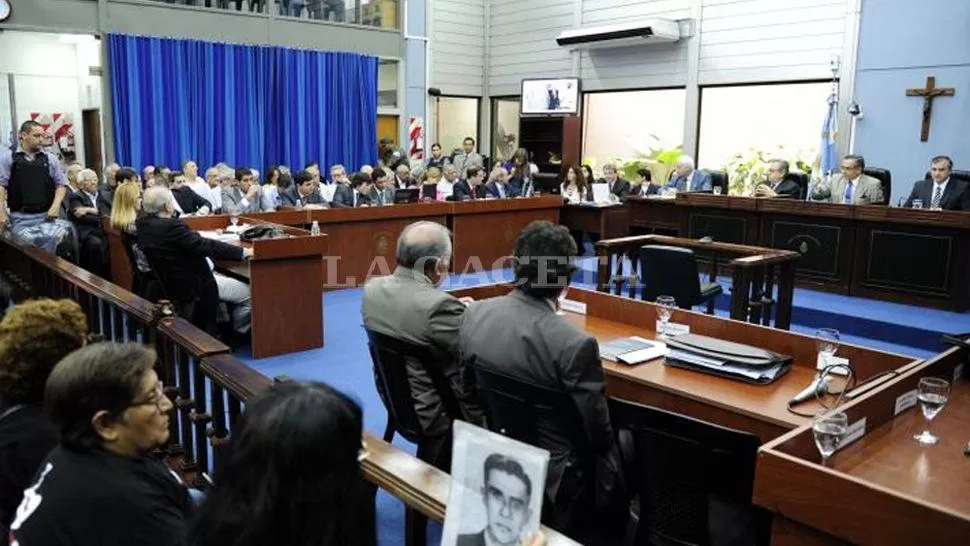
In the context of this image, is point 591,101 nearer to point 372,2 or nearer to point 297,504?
point 372,2

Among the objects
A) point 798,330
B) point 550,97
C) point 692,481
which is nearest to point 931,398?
point 692,481

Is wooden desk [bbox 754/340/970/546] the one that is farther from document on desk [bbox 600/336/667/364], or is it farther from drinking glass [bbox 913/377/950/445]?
document on desk [bbox 600/336/667/364]

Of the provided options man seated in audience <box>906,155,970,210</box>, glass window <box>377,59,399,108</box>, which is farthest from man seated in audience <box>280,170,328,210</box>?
man seated in audience <box>906,155,970,210</box>

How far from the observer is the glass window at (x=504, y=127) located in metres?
13.7

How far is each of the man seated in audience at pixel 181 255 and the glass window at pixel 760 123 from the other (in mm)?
7429

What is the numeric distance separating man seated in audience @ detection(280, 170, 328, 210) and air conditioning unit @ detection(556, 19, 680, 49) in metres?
5.20

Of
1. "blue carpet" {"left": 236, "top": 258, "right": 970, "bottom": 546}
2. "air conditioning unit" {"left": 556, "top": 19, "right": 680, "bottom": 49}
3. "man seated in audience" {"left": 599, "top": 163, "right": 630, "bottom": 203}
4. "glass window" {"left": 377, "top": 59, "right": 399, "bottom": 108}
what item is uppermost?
"air conditioning unit" {"left": 556, "top": 19, "right": 680, "bottom": 49}

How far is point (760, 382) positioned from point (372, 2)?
10038 mm

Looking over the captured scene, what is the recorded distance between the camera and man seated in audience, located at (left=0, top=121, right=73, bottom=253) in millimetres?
5453

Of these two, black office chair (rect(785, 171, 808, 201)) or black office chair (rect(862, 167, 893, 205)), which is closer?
black office chair (rect(862, 167, 893, 205))

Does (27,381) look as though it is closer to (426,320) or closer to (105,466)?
(105,466)

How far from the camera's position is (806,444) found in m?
1.92

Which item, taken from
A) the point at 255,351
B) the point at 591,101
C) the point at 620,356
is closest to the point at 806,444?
the point at 620,356

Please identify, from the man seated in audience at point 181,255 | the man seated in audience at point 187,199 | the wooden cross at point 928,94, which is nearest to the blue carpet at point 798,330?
the man seated in audience at point 181,255
